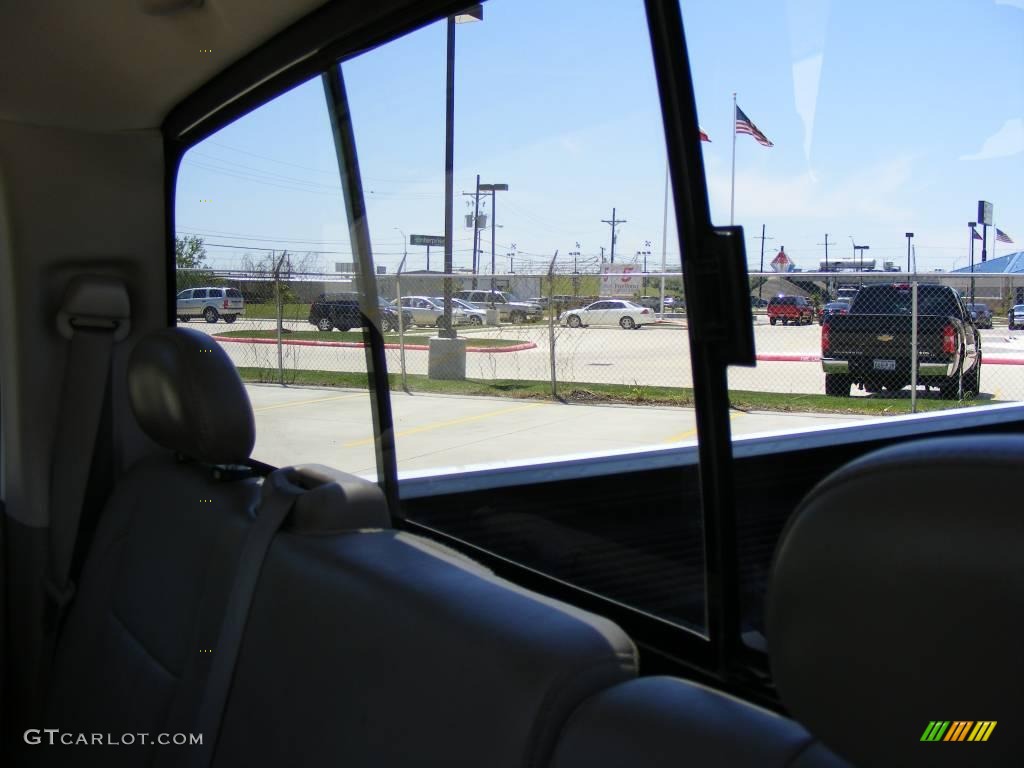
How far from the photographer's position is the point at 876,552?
0.53 meters

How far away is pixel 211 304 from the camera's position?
121 inches

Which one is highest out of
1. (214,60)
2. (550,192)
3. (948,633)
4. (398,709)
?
(214,60)

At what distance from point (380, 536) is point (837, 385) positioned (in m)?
0.97

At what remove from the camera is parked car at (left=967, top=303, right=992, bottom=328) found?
1.47 metres

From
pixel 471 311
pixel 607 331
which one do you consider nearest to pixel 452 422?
pixel 471 311

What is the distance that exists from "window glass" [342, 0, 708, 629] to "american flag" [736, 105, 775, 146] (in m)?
0.13

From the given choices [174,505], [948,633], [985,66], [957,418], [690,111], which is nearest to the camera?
[948,633]

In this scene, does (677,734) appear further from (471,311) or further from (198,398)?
(471,311)

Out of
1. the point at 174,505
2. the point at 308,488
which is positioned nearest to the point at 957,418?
the point at 308,488

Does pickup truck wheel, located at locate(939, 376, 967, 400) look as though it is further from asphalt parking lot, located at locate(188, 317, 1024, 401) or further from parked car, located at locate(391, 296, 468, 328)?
parked car, located at locate(391, 296, 468, 328)

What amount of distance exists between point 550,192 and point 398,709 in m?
1.25

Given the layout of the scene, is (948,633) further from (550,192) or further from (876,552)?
(550,192)
